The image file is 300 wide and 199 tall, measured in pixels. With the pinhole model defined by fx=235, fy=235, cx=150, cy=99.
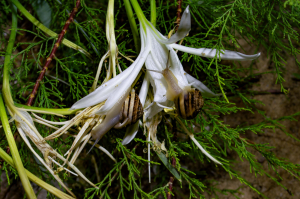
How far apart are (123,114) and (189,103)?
0.18 m

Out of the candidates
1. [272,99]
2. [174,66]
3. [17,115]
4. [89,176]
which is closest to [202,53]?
[174,66]

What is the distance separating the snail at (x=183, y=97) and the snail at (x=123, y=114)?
0.33 ft

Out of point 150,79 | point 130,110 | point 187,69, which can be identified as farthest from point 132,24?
point 187,69

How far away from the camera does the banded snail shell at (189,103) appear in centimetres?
64

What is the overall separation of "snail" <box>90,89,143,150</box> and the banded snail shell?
114 millimetres

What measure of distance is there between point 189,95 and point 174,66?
4.1 inches

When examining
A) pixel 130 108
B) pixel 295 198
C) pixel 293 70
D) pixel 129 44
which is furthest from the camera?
pixel 293 70

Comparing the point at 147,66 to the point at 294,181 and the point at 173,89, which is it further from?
the point at 294,181

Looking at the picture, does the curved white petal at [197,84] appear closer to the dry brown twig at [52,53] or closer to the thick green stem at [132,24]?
the thick green stem at [132,24]

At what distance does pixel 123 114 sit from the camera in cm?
65

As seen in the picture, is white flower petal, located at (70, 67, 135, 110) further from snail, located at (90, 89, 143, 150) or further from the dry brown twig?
the dry brown twig

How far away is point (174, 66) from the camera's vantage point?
690mm

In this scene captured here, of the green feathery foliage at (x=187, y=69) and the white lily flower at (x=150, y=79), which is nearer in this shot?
the white lily flower at (x=150, y=79)

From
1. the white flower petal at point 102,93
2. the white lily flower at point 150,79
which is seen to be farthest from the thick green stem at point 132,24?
the white flower petal at point 102,93
